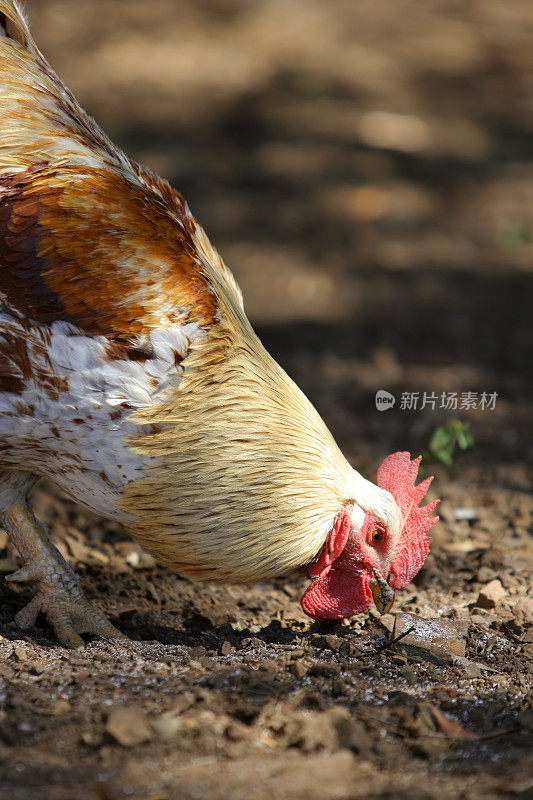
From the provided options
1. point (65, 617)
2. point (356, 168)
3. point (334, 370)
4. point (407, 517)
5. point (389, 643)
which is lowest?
point (65, 617)

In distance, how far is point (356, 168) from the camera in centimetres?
808

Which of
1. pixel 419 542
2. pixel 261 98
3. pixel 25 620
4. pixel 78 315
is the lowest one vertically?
pixel 25 620

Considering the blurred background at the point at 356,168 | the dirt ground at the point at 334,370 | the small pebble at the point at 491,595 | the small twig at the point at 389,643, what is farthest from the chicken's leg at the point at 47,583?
the blurred background at the point at 356,168

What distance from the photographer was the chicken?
271 centimetres

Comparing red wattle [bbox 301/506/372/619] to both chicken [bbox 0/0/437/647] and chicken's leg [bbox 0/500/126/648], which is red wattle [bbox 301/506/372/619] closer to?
chicken [bbox 0/0/437/647]

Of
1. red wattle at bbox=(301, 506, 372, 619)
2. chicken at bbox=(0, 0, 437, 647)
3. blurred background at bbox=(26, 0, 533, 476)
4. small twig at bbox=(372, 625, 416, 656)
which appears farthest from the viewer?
blurred background at bbox=(26, 0, 533, 476)

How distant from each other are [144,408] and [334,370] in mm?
3400

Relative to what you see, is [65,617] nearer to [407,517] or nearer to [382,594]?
[382,594]

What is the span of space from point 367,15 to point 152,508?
9.36 metres

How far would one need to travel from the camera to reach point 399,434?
5.38 metres

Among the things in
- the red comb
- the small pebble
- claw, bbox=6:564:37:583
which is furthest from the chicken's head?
claw, bbox=6:564:37:583

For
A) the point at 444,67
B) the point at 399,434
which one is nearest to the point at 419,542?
the point at 399,434

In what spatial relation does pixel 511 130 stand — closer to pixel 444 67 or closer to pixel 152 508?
pixel 444 67

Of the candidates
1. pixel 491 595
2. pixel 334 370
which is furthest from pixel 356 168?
pixel 491 595
